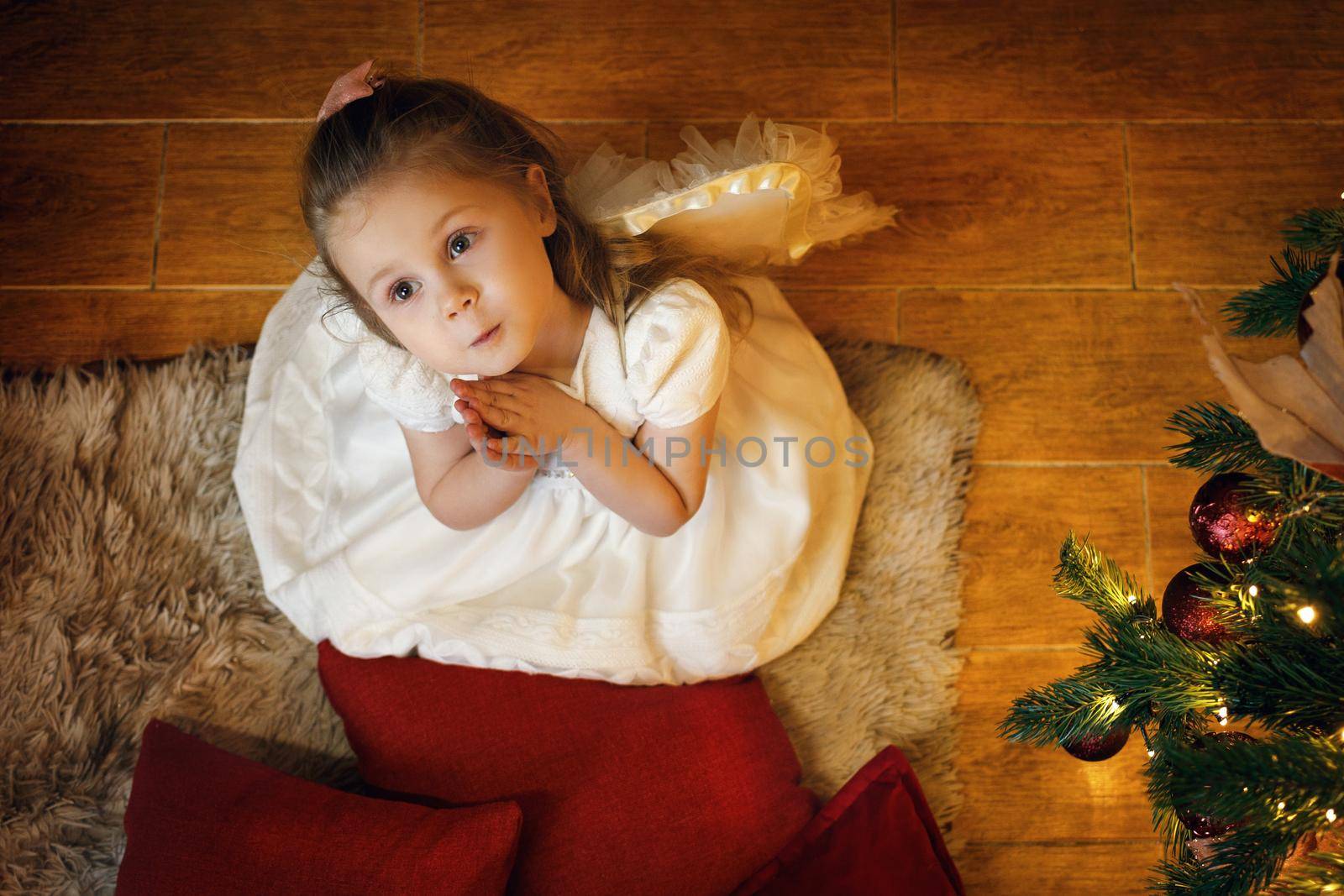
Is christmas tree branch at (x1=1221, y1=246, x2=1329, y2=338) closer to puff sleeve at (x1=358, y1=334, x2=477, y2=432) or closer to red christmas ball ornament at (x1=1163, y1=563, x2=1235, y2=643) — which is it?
Result: red christmas ball ornament at (x1=1163, y1=563, x2=1235, y2=643)

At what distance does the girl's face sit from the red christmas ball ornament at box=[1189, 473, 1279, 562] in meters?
0.59

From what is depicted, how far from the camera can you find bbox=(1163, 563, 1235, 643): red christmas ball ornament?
76 centimetres

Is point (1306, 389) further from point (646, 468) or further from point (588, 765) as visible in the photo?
point (588, 765)

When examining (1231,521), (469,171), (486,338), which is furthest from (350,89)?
(1231,521)

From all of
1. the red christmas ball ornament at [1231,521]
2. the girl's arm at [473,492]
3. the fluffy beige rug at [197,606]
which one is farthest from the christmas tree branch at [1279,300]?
the girl's arm at [473,492]

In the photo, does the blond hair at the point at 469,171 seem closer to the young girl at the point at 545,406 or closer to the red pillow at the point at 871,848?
the young girl at the point at 545,406

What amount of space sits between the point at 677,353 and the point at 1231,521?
506 mm

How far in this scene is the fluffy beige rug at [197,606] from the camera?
1.20m

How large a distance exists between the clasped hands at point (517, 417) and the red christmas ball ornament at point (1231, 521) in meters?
0.59

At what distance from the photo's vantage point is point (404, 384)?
1020 millimetres

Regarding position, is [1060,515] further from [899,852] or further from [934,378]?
[899,852]

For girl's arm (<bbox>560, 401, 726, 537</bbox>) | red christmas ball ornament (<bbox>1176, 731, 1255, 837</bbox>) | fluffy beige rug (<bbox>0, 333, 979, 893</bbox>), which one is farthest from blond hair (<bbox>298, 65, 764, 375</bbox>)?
red christmas ball ornament (<bbox>1176, 731, 1255, 837</bbox>)

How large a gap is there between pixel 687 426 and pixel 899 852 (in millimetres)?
544

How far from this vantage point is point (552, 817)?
112 cm
